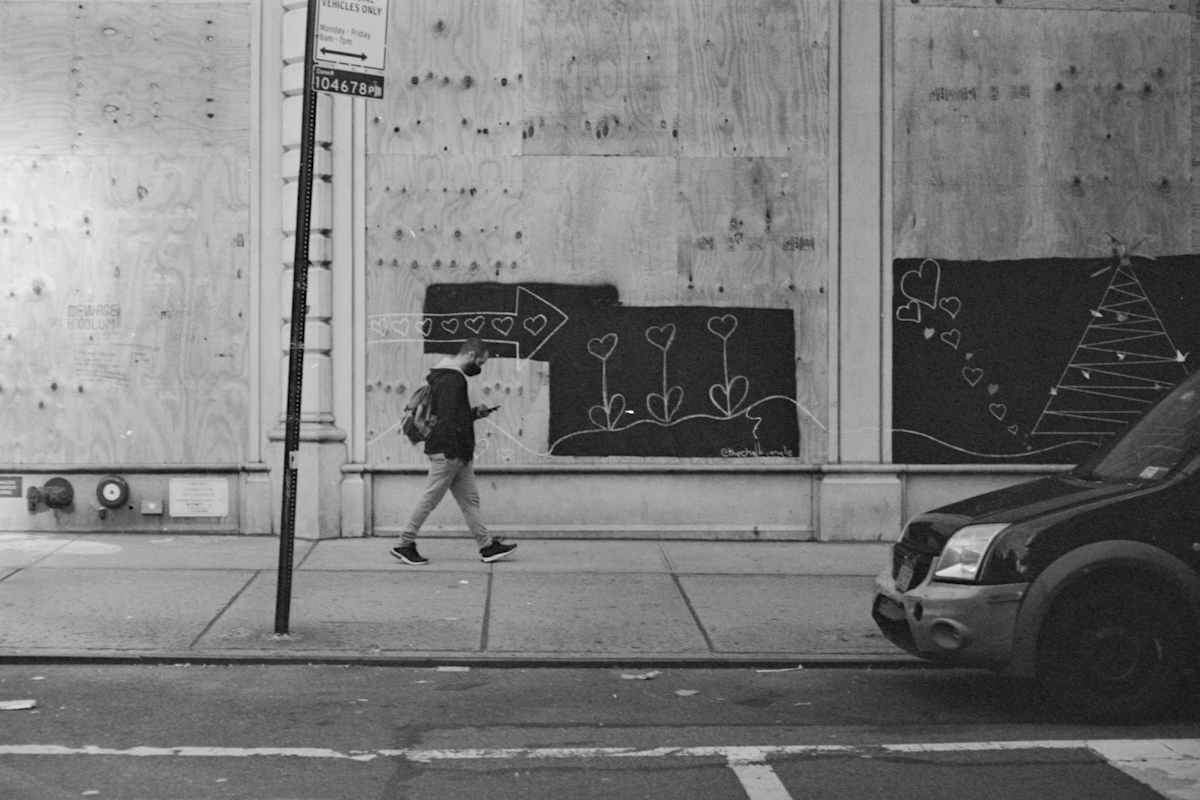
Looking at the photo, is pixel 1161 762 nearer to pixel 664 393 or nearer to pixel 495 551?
pixel 495 551

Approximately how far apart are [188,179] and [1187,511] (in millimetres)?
8462

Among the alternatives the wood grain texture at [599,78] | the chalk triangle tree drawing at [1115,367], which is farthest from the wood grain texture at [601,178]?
the chalk triangle tree drawing at [1115,367]

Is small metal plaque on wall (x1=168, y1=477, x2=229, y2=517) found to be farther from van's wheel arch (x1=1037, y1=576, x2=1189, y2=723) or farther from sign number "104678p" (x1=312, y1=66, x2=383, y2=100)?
van's wheel arch (x1=1037, y1=576, x2=1189, y2=723)

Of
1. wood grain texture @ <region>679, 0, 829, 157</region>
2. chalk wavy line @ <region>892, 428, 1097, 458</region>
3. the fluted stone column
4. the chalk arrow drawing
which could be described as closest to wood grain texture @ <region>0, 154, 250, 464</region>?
the fluted stone column

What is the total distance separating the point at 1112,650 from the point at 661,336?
5769mm

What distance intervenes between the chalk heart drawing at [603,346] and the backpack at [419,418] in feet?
5.94

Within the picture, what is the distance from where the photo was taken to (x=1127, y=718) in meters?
6.05

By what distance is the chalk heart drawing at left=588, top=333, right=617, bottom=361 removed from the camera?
440 inches

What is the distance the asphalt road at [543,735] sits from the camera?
204 inches

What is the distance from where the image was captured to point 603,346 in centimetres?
1120

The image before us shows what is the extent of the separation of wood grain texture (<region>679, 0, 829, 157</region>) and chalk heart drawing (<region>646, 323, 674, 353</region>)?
1.56 meters

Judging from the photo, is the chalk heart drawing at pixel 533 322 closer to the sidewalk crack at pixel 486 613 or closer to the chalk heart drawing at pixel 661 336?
the chalk heart drawing at pixel 661 336

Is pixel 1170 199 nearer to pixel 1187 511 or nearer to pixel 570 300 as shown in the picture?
pixel 570 300

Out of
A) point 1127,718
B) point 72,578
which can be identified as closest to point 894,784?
point 1127,718
